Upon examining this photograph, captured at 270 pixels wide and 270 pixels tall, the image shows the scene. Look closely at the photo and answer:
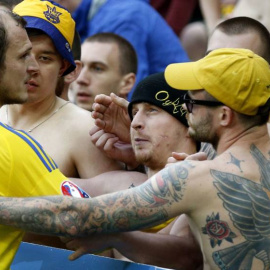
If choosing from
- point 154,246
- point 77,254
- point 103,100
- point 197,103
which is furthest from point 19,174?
point 103,100

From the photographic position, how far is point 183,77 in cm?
415

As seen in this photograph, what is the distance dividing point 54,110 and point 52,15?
1.96 ft

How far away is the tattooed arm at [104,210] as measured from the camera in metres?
3.80

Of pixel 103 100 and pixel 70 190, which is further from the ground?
pixel 103 100

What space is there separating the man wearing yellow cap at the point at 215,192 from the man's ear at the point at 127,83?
10.5 feet

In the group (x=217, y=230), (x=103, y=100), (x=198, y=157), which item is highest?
(x=103, y=100)

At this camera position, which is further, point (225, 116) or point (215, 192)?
point (225, 116)

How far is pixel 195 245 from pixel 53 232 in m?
0.79

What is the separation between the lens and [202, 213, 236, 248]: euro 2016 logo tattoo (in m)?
3.88

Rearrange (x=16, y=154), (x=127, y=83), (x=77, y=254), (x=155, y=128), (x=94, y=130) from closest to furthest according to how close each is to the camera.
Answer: (x=16, y=154), (x=77, y=254), (x=155, y=128), (x=94, y=130), (x=127, y=83)

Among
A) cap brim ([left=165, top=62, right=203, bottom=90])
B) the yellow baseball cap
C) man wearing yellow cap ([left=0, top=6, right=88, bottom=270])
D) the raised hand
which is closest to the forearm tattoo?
the yellow baseball cap

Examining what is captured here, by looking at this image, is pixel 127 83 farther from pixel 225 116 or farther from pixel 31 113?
pixel 225 116

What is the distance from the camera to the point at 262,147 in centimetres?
407

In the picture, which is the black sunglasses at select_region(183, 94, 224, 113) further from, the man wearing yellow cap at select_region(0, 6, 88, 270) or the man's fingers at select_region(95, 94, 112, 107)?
the man's fingers at select_region(95, 94, 112, 107)
